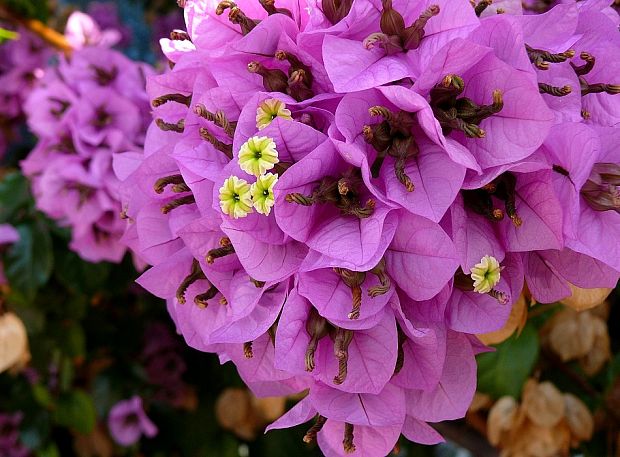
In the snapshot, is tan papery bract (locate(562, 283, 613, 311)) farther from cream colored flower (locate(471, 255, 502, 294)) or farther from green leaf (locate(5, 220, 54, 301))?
green leaf (locate(5, 220, 54, 301))

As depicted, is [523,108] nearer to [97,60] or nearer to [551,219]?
[551,219]

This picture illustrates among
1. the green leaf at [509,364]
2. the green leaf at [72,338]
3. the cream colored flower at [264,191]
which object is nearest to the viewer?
the cream colored flower at [264,191]

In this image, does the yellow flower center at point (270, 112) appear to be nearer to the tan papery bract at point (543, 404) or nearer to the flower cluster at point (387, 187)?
the flower cluster at point (387, 187)

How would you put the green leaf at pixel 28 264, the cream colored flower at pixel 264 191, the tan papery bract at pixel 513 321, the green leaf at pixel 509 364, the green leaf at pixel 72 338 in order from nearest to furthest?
the cream colored flower at pixel 264 191 → the tan papery bract at pixel 513 321 → the green leaf at pixel 509 364 → the green leaf at pixel 28 264 → the green leaf at pixel 72 338

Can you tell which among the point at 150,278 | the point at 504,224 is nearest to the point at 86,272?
the point at 150,278

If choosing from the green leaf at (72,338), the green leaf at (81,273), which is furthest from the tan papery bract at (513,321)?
the green leaf at (72,338)

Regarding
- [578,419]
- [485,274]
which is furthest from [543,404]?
[485,274]
